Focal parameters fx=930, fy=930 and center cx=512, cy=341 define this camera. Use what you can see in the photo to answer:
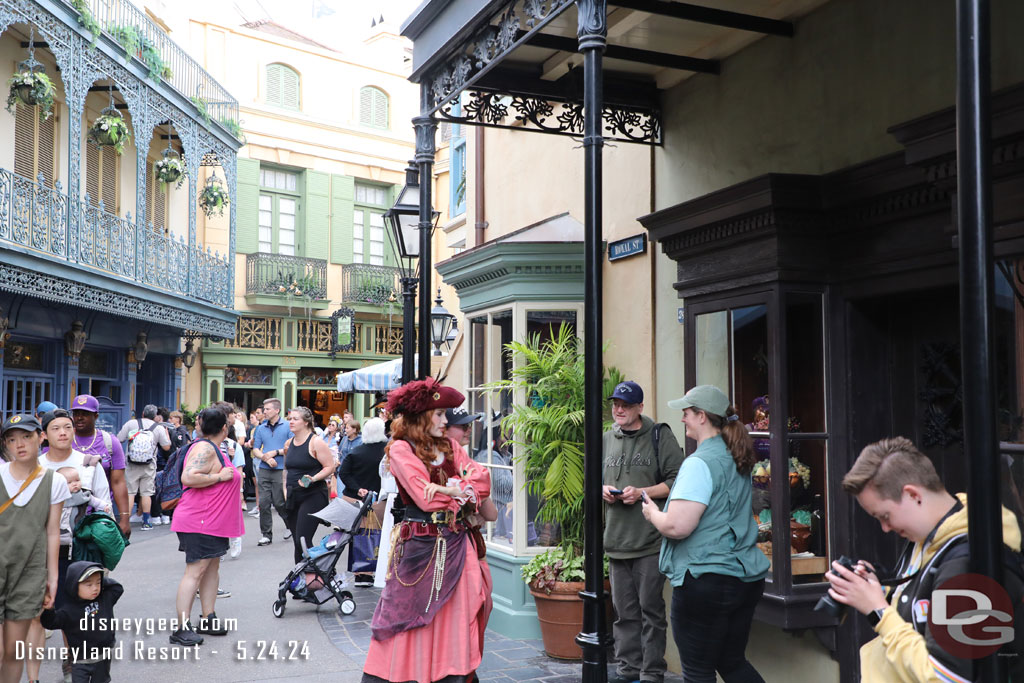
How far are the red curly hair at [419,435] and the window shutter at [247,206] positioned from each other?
2168cm

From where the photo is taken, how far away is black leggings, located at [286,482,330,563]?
934cm

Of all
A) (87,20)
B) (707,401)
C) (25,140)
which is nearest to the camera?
(707,401)

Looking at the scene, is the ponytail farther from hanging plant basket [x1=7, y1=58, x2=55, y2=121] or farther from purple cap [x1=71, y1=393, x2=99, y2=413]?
hanging plant basket [x1=7, y1=58, x2=55, y2=121]

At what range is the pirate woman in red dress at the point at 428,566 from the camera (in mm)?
5004

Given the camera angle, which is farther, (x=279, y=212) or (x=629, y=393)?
(x=279, y=212)

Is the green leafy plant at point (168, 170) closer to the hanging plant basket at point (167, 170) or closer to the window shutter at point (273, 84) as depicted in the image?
the hanging plant basket at point (167, 170)

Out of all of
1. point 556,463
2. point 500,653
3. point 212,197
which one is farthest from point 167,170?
point 500,653

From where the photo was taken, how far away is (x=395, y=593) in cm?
505

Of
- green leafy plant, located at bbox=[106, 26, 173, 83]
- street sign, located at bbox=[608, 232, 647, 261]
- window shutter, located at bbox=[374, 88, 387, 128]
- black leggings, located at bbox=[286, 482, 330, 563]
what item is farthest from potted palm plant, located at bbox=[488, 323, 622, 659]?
window shutter, located at bbox=[374, 88, 387, 128]

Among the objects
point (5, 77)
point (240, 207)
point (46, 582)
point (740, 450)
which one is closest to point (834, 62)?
point (740, 450)

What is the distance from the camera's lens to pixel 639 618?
6164 mm

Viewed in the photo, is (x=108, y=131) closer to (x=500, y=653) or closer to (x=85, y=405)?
(x=85, y=405)

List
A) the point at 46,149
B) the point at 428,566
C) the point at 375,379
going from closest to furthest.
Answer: the point at 428,566
the point at 46,149
the point at 375,379

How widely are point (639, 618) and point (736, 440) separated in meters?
2.09
